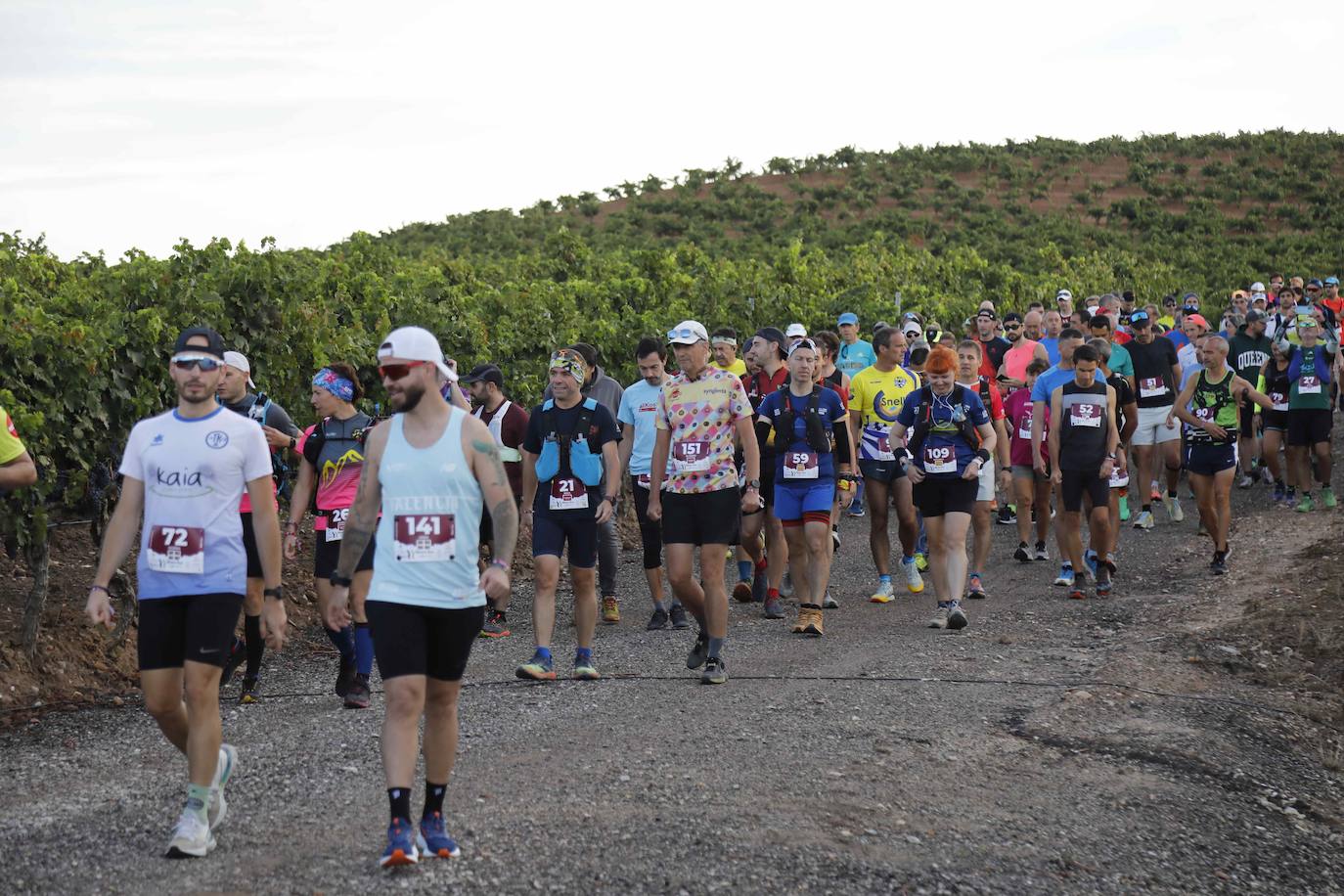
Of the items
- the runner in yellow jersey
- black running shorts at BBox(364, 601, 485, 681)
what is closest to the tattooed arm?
black running shorts at BBox(364, 601, 485, 681)

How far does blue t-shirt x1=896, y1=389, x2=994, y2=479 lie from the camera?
1096 cm

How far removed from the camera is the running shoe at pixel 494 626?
11445mm

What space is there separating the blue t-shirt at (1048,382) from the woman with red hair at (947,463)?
64.6 inches

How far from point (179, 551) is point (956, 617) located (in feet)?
21.1

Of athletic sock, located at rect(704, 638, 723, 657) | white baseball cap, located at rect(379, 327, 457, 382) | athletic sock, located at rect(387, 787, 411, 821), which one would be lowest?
athletic sock, located at rect(704, 638, 723, 657)

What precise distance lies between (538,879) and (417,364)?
1.95 m

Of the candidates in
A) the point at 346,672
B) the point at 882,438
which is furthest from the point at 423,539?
the point at 882,438

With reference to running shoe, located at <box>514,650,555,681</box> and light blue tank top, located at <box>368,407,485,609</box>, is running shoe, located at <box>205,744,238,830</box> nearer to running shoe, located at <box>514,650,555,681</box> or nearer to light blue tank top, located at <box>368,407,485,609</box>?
light blue tank top, located at <box>368,407,485,609</box>

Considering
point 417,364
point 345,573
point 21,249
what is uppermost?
point 21,249

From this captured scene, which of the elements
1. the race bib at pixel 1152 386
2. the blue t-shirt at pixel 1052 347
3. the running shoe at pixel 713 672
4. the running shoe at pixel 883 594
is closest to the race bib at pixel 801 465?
the running shoe at pixel 713 672

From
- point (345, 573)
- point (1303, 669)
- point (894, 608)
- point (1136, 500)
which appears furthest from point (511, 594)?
point (1136, 500)

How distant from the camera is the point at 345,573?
5949 millimetres

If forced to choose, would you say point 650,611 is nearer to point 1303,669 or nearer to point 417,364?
point 1303,669

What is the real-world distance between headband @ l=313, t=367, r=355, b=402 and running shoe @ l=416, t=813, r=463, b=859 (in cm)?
371
